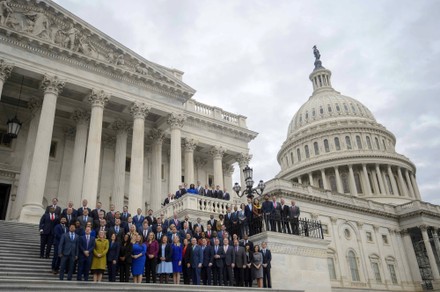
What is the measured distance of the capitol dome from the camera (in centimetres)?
7088

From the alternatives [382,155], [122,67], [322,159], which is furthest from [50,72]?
[382,155]

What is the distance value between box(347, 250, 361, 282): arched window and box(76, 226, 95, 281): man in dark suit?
4169cm

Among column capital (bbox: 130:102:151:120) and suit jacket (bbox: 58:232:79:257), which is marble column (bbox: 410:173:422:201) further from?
suit jacket (bbox: 58:232:79:257)

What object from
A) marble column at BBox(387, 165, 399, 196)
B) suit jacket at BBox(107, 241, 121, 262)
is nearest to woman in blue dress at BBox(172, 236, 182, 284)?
suit jacket at BBox(107, 241, 121, 262)

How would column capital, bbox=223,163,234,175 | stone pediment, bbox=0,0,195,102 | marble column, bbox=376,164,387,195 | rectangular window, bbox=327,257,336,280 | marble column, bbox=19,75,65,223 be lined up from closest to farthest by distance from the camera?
marble column, bbox=19,75,65,223 < stone pediment, bbox=0,0,195,102 < column capital, bbox=223,163,234,175 < rectangular window, bbox=327,257,336,280 < marble column, bbox=376,164,387,195

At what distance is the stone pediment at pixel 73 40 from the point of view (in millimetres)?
22641

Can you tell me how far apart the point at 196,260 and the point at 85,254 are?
12.2 feet

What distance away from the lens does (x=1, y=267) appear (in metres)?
11.3

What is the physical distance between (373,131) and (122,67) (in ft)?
218

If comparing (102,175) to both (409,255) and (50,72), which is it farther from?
(409,255)

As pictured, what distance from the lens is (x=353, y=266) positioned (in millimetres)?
46781

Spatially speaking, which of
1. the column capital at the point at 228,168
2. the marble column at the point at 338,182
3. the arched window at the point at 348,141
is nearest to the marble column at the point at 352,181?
the marble column at the point at 338,182

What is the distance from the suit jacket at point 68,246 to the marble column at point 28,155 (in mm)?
11713

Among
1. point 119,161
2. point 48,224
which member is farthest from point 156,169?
point 48,224
